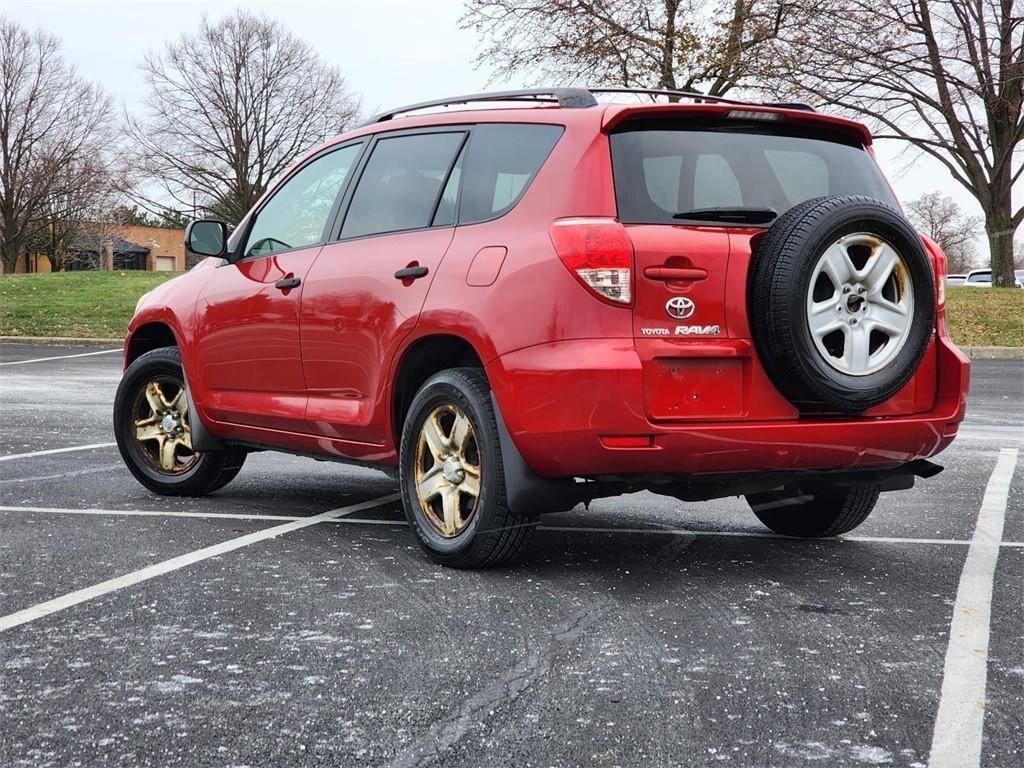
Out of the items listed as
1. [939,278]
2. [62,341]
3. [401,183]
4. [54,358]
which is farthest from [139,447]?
[62,341]

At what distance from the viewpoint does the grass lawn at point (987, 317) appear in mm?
21531

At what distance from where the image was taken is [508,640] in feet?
13.1

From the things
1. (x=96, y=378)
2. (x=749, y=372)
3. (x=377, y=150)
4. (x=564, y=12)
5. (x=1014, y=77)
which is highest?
(x=564, y=12)

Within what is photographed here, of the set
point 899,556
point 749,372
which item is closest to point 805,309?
point 749,372

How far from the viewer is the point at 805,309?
14.7 ft

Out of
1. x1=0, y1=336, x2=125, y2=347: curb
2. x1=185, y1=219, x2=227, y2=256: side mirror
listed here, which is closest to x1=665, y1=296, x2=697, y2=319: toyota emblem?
x1=185, y1=219, x2=227, y2=256: side mirror

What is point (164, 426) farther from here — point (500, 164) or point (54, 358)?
point (54, 358)

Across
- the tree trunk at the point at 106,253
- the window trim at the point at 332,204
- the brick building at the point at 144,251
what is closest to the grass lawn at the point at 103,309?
the window trim at the point at 332,204

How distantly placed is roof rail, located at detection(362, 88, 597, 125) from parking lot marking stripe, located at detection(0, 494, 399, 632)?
1.97 metres

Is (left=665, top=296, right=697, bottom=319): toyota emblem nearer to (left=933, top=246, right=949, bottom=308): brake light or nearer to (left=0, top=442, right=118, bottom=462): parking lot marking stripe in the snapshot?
(left=933, top=246, right=949, bottom=308): brake light

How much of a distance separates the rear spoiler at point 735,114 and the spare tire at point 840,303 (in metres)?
0.52

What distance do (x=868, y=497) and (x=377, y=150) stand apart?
273 cm

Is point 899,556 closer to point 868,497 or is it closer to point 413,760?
point 868,497

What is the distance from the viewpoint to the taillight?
4.48 m
